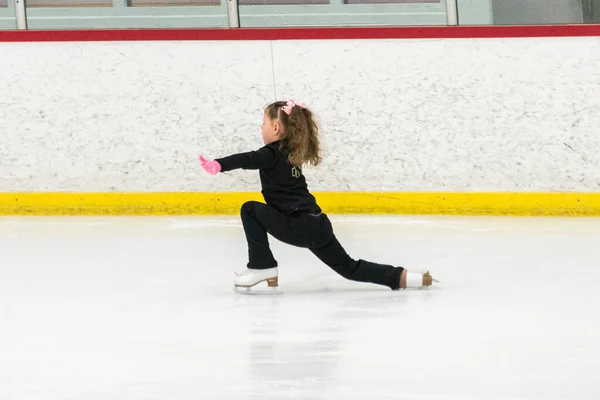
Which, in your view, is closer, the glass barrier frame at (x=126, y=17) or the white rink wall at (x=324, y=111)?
the white rink wall at (x=324, y=111)

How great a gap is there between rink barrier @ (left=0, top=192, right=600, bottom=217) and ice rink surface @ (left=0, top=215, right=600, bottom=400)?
0.37 metres

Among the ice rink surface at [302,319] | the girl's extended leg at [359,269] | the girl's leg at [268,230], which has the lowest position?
the ice rink surface at [302,319]

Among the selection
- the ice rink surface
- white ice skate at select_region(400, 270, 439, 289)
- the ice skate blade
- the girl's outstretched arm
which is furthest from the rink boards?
the girl's outstretched arm

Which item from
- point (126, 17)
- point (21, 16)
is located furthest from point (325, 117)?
point (21, 16)

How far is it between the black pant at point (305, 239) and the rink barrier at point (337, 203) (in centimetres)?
230

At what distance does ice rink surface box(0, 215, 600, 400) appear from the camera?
2.98 m

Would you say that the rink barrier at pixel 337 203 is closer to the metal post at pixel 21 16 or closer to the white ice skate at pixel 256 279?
the metal post at pixel 21 16

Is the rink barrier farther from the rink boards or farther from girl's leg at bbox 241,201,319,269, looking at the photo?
girl's leg at bbox 241,201,319,269

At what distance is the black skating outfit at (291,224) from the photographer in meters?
4.29

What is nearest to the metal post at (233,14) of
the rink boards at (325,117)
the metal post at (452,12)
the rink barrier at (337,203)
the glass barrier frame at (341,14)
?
the glass barrier frame at (341,14)

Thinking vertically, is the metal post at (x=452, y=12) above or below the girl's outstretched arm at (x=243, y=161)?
above

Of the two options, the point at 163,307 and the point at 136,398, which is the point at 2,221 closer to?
the point at 163,307

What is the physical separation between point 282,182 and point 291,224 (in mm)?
155

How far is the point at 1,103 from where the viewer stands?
700cm
